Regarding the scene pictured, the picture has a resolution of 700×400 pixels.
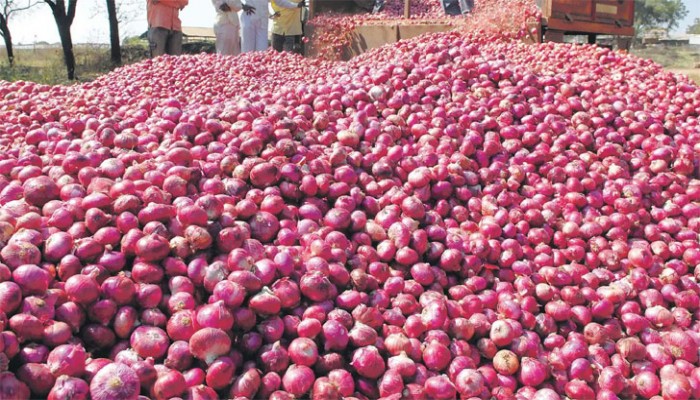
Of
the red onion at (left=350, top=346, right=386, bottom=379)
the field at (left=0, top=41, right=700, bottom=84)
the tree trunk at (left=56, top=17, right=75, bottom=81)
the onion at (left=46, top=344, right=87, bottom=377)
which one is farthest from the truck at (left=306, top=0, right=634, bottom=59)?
the tree trunk at (left=56, top=17, right=75, bottom=81)

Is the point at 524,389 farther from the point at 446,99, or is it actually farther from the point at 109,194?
the point at 446,99

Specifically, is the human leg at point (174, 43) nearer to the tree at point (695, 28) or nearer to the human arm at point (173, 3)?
the human arm at point (173, 3)

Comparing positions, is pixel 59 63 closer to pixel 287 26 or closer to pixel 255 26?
pixel 255 26

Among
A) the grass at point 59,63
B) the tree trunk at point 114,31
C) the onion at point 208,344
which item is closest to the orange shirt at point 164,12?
the grass at point 59,63

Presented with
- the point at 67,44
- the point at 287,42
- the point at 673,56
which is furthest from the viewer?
the point at 673,56

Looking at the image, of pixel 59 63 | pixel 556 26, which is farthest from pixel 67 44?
pixel 556 26

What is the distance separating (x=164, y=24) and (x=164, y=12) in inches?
8.3

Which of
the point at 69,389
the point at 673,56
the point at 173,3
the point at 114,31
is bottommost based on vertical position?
the point at 69,389

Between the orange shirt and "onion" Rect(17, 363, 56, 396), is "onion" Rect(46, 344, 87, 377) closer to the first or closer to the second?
"onion" Rect(17, 363, 56, 396)

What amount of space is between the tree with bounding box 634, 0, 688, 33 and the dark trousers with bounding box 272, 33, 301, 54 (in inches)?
2089

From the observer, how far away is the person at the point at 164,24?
9.07 meters

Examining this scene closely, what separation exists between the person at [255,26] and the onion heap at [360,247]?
631 centimetres

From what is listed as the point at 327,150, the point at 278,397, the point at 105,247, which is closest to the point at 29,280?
the point at 105,247

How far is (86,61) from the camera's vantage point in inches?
796
